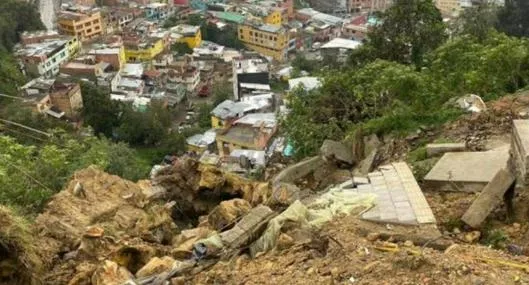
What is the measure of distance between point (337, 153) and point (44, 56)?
93.6ft

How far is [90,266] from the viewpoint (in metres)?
5.11

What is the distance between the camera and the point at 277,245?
4715 mm

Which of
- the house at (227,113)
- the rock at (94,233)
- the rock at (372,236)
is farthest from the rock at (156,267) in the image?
the house at (227,113)

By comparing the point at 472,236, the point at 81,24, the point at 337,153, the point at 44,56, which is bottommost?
the point at 44,56

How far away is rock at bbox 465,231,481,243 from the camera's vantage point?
4.57 metres

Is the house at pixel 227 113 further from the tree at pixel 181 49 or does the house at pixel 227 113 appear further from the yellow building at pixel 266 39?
the yellow building at pixel 266 39

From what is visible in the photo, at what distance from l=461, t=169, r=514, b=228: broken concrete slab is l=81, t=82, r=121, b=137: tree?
79.2 ft

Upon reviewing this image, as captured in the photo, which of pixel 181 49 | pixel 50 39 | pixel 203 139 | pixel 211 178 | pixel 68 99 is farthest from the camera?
pixel 181 49

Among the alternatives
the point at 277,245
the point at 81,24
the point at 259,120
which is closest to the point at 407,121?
the point at 277,245

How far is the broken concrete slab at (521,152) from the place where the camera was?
4637 mm

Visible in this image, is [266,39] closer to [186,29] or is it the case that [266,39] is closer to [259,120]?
[186,29]

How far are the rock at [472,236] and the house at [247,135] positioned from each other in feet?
58.8

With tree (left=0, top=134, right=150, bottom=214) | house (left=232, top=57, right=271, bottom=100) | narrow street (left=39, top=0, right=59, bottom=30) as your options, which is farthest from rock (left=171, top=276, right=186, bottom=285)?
narrow street (left=39, top=0, right=59, bottom=30)

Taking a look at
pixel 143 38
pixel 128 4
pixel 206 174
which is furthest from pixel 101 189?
pixel 128 4
